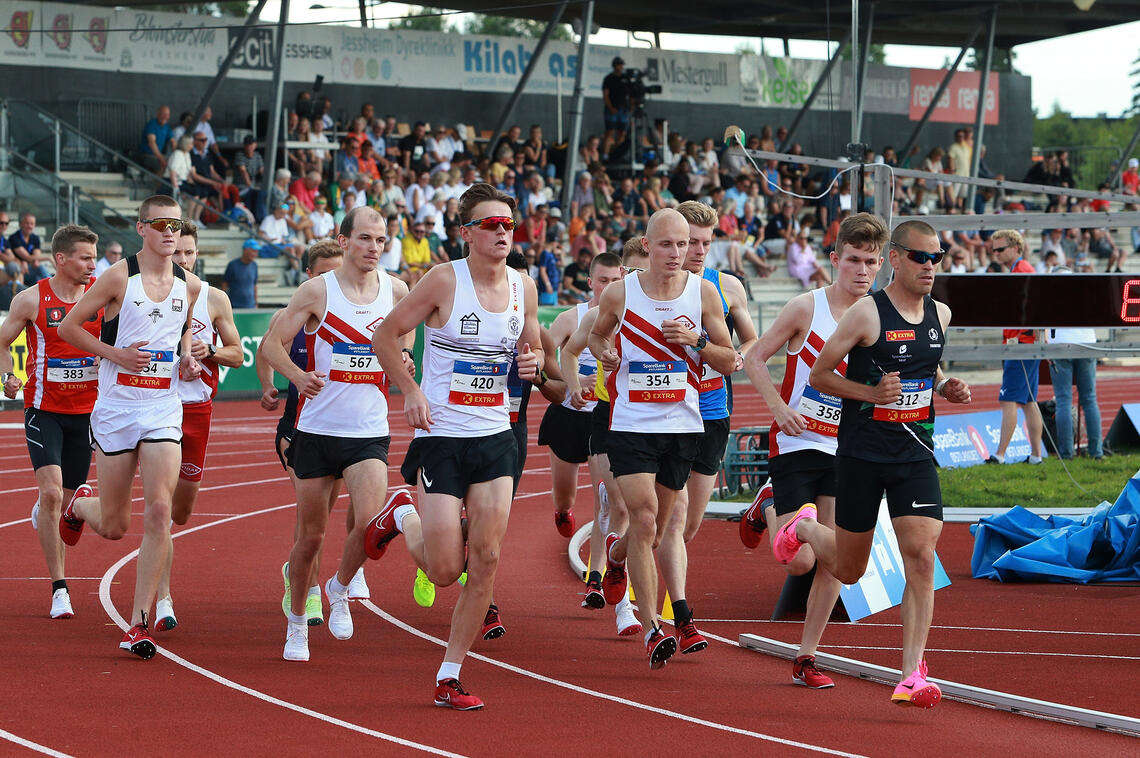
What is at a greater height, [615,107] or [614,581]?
[615,107]

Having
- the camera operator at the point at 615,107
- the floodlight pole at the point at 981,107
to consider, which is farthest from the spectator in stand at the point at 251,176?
the floodlight pole at the point at 981,107

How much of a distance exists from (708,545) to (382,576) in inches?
101

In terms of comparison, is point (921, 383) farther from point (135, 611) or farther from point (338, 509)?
point (338, 509)

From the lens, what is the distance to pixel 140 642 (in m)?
7.32

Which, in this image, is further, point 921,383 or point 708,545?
point 708,545

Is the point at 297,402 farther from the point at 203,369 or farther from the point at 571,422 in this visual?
the point at 571,422

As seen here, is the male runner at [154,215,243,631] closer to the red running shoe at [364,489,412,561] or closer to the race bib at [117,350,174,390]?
the race bib at [117,350,174,390]

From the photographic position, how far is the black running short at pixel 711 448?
317 inches

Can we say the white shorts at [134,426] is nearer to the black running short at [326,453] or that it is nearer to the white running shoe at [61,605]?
the black running short at [326,453]

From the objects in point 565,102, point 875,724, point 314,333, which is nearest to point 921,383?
point 875,724

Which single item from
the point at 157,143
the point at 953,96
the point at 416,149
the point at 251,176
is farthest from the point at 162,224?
the point at 953,96

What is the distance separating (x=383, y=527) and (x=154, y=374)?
4.83 feet

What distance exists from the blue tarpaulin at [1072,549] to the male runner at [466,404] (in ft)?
14.5

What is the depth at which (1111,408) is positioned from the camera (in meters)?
23.3
